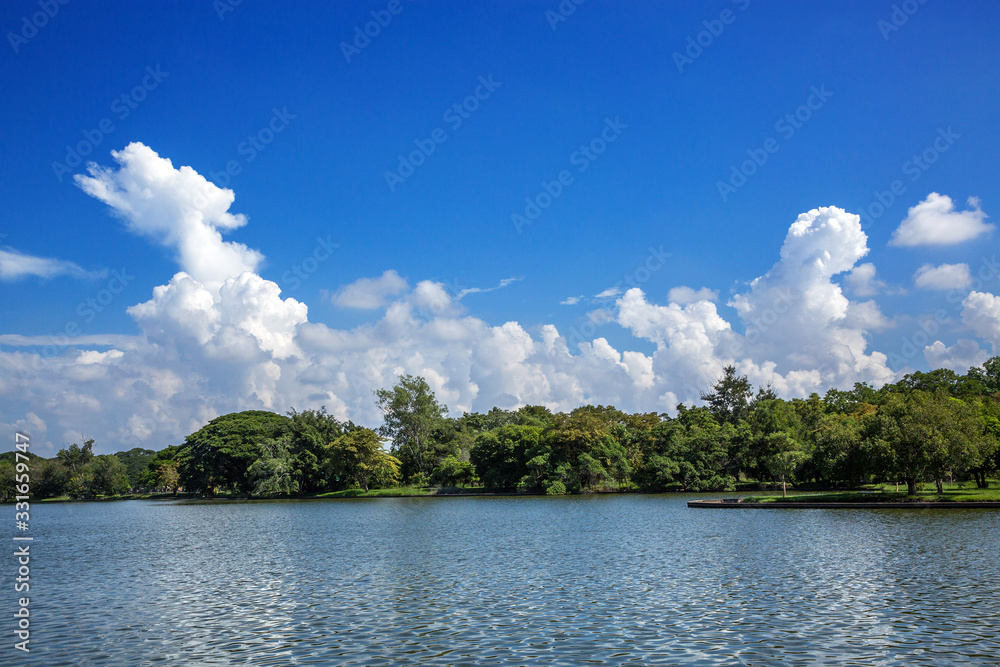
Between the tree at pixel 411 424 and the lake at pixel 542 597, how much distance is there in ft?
208

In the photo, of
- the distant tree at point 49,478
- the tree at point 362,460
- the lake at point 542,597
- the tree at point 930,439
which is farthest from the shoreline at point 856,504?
the distant tree at point 49,478

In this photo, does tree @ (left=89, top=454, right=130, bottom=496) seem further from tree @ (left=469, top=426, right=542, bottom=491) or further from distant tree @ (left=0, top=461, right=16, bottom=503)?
tree @ (left=469, top=426, right=542, bottom=491)

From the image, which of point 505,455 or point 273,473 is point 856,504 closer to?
point 505,455

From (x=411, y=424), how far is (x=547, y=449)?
2614 cm

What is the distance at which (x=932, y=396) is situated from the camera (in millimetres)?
49844

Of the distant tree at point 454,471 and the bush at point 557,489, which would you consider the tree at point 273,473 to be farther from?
the bush at point 557,489

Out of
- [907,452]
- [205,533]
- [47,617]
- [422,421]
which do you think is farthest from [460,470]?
[47,617]

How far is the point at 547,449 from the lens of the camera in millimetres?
85000

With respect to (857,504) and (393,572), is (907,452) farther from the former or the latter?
(393,572)

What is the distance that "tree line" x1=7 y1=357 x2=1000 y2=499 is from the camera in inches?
3123

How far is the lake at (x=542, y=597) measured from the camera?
1409cm

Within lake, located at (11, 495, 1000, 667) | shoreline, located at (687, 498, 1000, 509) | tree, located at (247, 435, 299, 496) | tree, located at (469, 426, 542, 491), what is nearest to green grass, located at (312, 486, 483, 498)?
tree, located at (469, 426, 542, 491)

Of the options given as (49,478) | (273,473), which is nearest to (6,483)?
(49,478)

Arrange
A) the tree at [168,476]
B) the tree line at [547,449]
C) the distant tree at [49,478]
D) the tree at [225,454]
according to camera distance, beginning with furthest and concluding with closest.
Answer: the distant tree at [49,478] < the tree at [168,476] < the tree at [225,454] < the tree line at [547,449]
